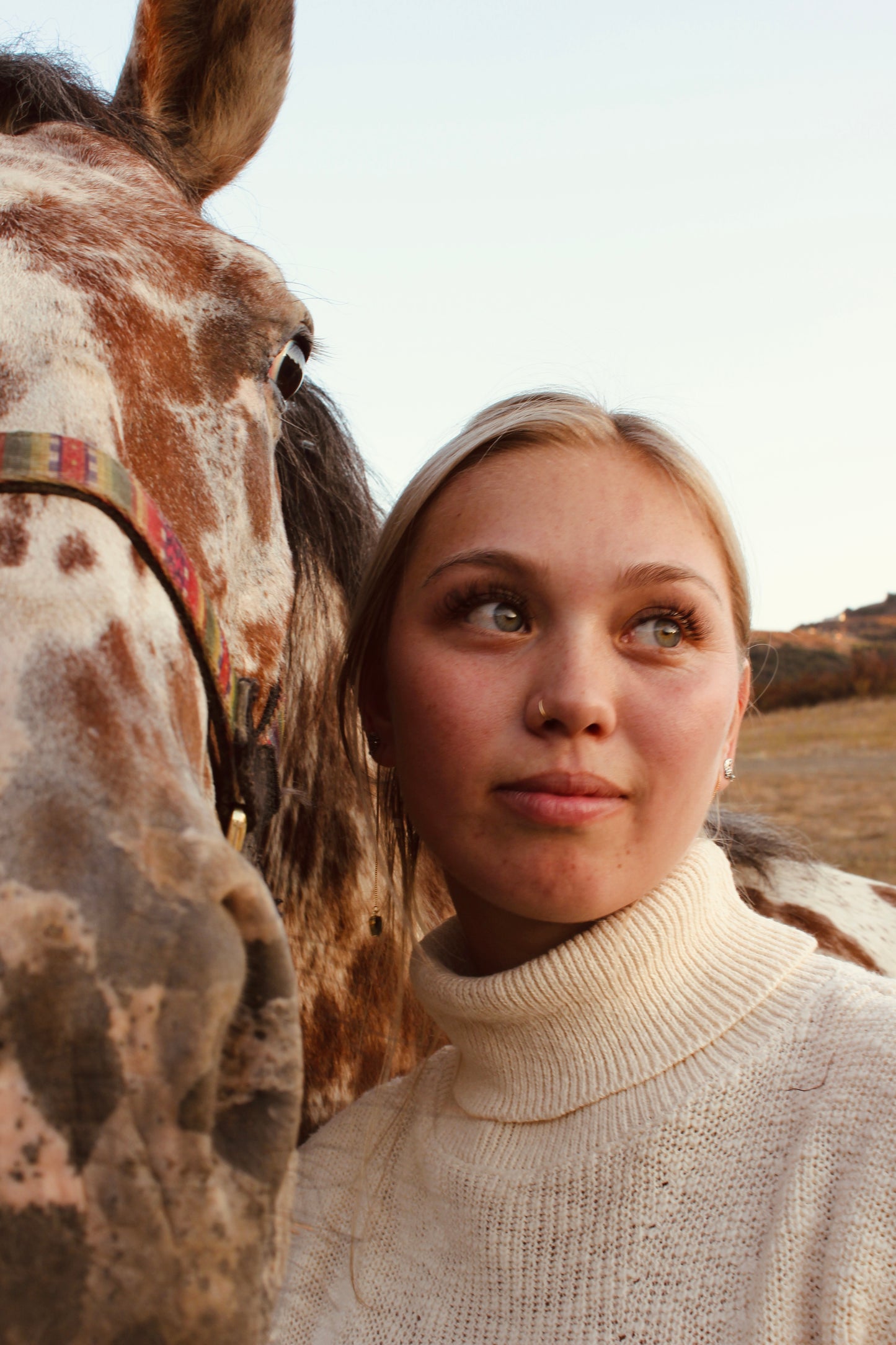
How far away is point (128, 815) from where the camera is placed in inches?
37.6

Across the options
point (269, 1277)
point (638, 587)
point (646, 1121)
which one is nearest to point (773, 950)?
point (646, 1121)

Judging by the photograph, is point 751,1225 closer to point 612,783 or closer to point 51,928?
point 612,783

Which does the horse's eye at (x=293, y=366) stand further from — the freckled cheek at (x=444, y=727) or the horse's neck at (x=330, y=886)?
the freckled cheek at (x=444, y=727)

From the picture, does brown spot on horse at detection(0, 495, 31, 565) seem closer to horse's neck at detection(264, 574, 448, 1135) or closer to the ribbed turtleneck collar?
the ribbed turtleneck collar

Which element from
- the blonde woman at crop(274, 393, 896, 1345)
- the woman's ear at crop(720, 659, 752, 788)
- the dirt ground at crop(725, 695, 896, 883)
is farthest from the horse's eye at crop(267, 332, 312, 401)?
the dirt ground at crop(725, 695, 896, 883)

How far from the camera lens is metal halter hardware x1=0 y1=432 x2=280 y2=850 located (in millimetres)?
1199

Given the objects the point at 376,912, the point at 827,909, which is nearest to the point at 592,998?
the point at 376,912

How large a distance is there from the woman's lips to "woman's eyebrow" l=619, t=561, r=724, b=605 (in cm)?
26

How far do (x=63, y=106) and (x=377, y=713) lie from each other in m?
1.41

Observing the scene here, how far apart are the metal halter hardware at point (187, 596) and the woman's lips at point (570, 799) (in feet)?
1.45

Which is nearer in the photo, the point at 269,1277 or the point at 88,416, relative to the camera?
the point at 269,1277

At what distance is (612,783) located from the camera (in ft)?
4.17

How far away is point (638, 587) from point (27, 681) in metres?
0.74

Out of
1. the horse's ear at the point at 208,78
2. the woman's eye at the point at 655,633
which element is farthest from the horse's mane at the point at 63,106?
the woman's eye at the point at 655,633
